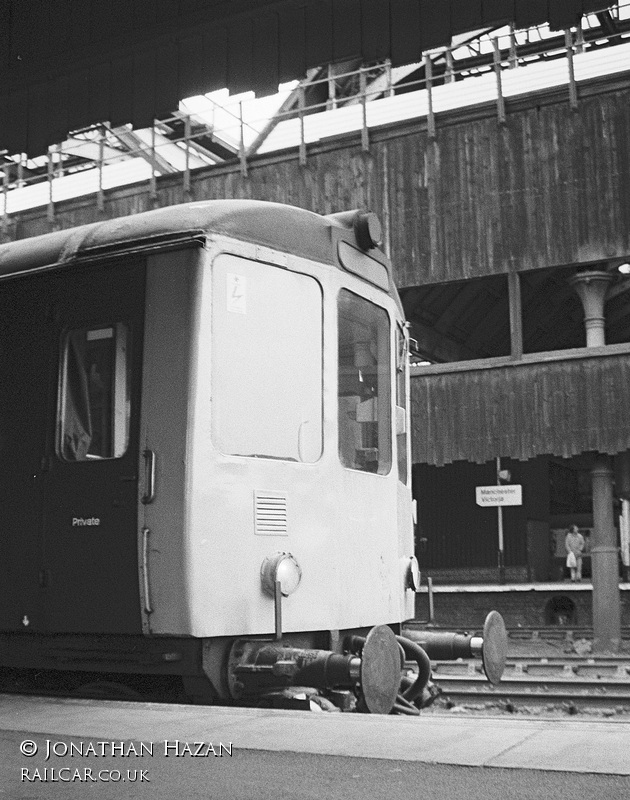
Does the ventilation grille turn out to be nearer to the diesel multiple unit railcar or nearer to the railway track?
the diesel multiple unit railcar

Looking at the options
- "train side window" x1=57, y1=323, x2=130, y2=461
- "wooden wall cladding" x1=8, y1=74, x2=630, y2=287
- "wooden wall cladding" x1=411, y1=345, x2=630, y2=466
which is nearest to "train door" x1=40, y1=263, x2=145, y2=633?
"train side window" x1=57, y1=323, x2=130, y2=461

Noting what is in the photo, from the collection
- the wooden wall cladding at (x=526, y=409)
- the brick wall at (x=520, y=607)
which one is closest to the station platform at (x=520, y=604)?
the brick wall at (x=520, y=607)

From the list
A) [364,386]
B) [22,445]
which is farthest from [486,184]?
[22,445]

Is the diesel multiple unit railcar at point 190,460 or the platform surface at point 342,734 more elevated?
the diesel multiple unit railcar at point 190,460

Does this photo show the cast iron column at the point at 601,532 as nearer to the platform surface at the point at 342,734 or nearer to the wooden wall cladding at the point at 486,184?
→ the wooden wall cladding at the point at 486,184

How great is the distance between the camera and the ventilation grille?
18.5ft

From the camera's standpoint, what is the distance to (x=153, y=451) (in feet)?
18.0

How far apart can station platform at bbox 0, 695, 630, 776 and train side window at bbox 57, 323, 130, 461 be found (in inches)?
56.9

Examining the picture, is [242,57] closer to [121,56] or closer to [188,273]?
[121,56]

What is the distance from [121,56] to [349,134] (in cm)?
1330

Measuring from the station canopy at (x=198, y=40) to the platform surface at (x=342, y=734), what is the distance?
337 cm

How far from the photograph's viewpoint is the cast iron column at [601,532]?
16.7 m

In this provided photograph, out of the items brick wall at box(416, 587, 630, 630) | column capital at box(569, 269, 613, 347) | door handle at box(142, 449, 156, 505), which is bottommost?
brick wall at box(416, 587, 630, 630)

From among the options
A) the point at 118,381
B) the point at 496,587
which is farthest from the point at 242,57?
the point at 496,587
